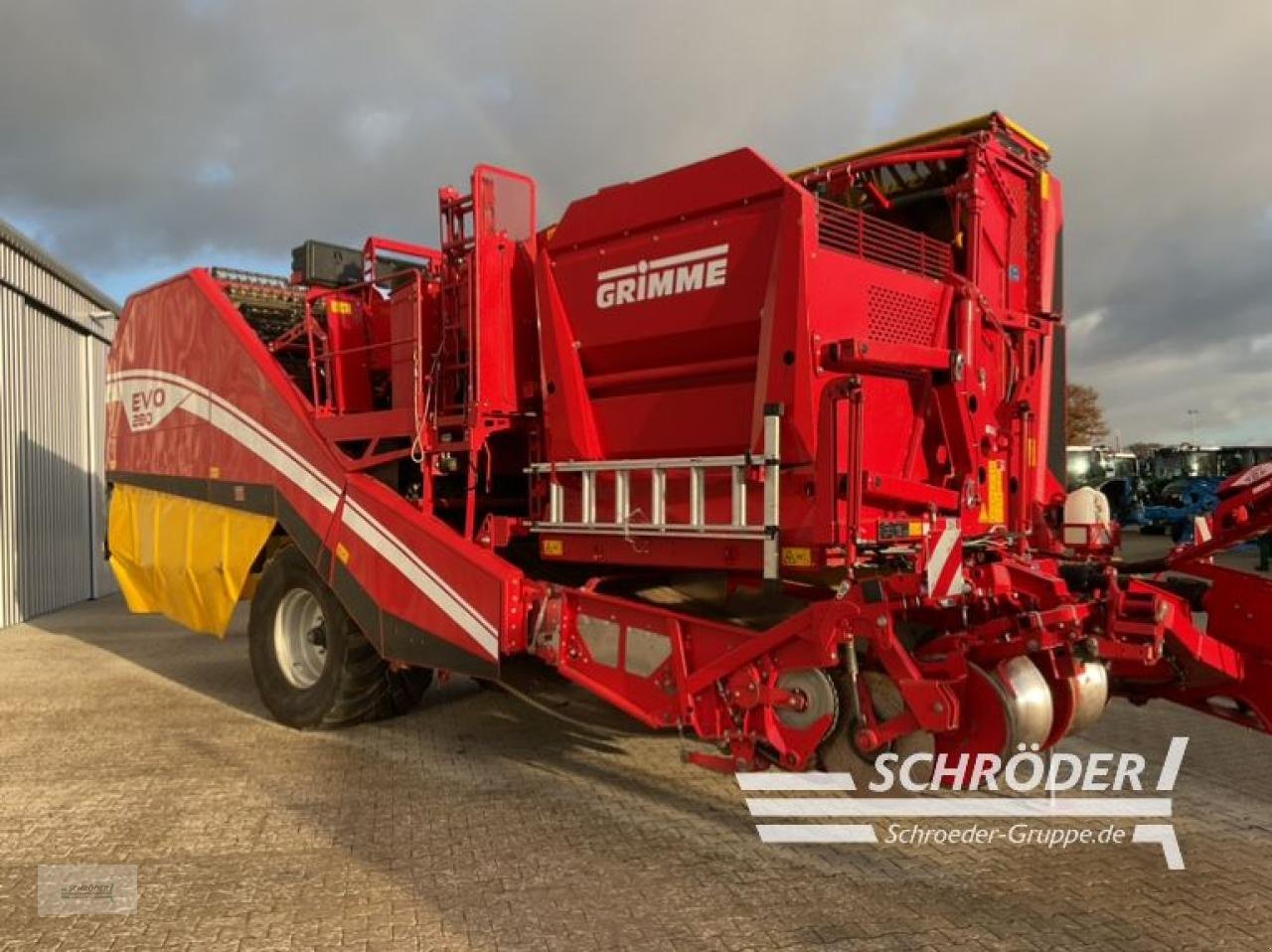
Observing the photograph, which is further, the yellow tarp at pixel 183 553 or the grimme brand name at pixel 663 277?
the yellow tarp at pixel 183 553

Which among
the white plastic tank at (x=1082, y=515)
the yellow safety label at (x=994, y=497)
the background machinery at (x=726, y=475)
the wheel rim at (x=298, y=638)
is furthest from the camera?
the wheel rim at (x=298, y=638)

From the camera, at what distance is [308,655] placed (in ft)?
20.8

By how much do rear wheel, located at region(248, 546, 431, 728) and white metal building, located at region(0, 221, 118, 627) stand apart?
271 inches

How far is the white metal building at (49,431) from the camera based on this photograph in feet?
37.3

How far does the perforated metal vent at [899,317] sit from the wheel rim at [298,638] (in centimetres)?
405

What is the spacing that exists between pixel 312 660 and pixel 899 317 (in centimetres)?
437

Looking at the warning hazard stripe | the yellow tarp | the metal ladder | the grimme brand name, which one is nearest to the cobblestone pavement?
the yellow tarp

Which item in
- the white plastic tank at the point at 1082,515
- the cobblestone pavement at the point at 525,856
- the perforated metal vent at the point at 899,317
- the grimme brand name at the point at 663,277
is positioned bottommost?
the cobblestone pavement at the point at 525,856

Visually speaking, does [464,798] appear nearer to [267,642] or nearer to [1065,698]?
[267,642]

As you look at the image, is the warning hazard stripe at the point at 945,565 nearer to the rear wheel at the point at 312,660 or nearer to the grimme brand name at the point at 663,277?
the grimme brand name at the point at 663,277

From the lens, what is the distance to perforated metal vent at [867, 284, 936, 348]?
4195 millimetres

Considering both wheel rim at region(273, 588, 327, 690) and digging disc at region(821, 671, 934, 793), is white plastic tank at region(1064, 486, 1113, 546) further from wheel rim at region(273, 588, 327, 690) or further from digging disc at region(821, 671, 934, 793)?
wheel rim at region(273, 588, 327, 690)

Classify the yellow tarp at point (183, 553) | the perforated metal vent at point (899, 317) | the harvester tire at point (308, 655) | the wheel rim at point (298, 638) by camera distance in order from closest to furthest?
the perforated metal vent at point (899, 317), the harvester tire at point (308, 655), the wheel rim at point (298, 638), the yellow tarp at point (183, 553)

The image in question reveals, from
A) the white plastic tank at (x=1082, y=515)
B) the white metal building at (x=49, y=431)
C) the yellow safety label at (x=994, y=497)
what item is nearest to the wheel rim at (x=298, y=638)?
the yellow safety label at (x=994, y=497)
